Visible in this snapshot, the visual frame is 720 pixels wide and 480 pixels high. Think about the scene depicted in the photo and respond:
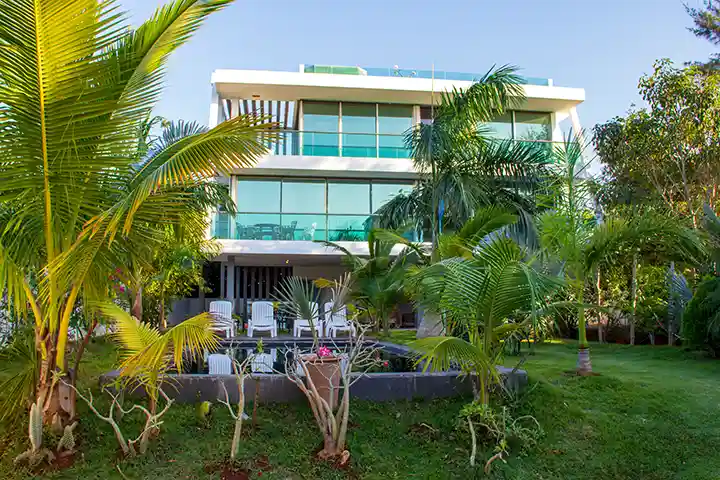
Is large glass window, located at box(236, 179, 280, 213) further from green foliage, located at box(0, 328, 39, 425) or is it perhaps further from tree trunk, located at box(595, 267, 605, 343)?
green foliage, located at box(0, 328, 39, 425)

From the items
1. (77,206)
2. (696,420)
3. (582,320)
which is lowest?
(696,420)

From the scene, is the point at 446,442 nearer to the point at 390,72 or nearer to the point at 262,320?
the point at 262,320

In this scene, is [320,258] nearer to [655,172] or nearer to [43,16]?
[655,172]

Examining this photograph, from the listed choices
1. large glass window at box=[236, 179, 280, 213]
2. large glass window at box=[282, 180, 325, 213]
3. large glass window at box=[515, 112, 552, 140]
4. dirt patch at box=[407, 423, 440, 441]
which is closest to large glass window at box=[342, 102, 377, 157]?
large glass window at box=[282, 180, 325, 213]

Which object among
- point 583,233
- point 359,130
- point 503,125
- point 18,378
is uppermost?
Result: point 503,125

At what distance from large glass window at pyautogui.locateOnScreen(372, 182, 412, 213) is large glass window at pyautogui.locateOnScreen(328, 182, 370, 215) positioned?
0.18m

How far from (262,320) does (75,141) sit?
1004 centimetres

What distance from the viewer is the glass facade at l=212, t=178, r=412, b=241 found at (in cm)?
1663

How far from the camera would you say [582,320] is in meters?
7.68

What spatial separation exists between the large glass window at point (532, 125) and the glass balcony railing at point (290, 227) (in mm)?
5615

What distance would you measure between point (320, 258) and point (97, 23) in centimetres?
1410

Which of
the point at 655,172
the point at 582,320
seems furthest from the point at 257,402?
the point at 655,172

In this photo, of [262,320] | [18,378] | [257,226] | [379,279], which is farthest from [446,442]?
[257,226]

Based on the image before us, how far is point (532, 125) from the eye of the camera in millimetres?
19531
